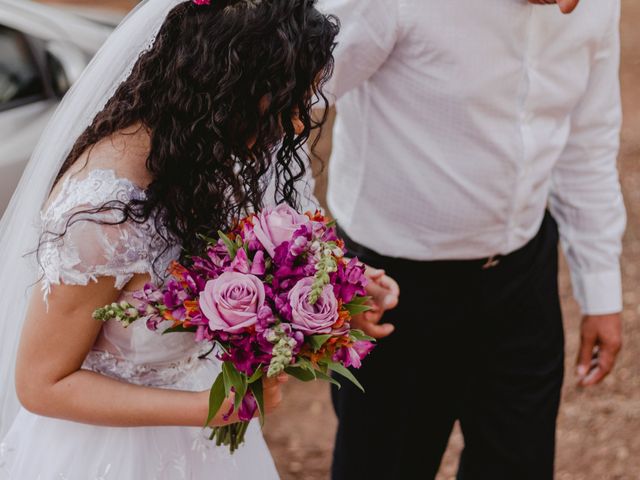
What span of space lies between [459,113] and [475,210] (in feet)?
0.83

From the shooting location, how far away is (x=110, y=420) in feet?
5.73

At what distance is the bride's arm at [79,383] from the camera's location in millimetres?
1636

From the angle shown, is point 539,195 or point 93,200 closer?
point 93,200

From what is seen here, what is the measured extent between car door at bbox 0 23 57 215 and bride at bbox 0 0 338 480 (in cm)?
188

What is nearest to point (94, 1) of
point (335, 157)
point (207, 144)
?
point (335, 157)

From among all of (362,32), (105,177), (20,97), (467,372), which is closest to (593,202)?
(467,372)

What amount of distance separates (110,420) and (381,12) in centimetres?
106

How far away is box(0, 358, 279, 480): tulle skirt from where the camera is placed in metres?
1.91

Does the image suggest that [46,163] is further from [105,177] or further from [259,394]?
[259,394]

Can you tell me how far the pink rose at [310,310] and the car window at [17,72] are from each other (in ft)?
9.17

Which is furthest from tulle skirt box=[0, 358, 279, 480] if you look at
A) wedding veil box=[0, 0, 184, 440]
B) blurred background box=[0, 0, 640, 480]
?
blurred background box=[0, 0, 640, 480]

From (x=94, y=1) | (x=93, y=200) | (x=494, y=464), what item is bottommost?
(x=494, y=464)

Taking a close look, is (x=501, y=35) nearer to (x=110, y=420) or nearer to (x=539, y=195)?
(x=539, y=195)

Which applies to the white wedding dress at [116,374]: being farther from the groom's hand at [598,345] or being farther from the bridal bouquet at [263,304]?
the groom's hand at [598,345]
